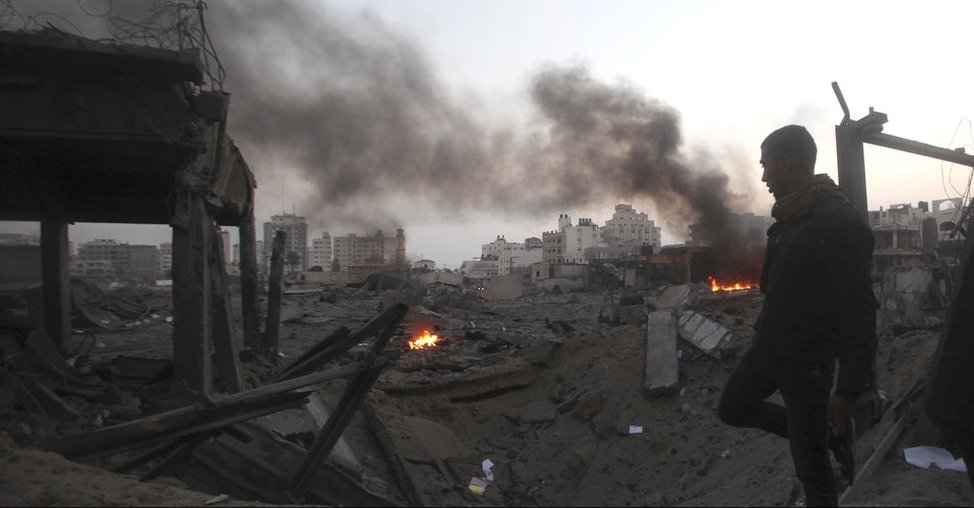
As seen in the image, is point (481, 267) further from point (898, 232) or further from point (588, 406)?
point (588, 406)

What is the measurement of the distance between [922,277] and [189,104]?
10659 mm

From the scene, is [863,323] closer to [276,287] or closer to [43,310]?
[276,287]

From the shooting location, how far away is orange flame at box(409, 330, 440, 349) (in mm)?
11548

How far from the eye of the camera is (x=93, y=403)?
5723mm

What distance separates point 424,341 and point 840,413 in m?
10.3

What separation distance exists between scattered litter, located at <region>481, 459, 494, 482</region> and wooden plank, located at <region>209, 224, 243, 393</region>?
9.02 feet

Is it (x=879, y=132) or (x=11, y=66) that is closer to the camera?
(x=879, y=132)

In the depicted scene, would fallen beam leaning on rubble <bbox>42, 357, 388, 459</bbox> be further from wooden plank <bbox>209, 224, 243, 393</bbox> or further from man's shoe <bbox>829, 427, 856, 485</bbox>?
wooden plank <bbox>209, 224, 243, 393</bbox>

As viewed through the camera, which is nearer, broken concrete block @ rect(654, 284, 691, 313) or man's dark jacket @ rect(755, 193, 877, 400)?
man's dark jacket @ rect(755, 193, 877, 400)

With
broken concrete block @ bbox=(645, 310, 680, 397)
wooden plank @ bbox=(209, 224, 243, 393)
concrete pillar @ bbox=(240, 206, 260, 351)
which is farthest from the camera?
concrete pillar @ bbox=(240, 206, 260, 351)

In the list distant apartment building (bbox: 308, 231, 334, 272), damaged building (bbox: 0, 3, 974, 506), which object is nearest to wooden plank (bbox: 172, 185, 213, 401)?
damaged building (bbox: 0, 3, 974, 506)

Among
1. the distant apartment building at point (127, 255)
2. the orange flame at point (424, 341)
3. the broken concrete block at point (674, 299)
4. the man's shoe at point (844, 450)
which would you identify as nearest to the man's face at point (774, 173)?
the man's shoe at point (844, 450)

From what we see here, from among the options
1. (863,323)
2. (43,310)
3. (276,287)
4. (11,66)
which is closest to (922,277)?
(863,323)

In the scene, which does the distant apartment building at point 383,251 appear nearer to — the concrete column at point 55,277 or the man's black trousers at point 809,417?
the concrete column at point 55,277
